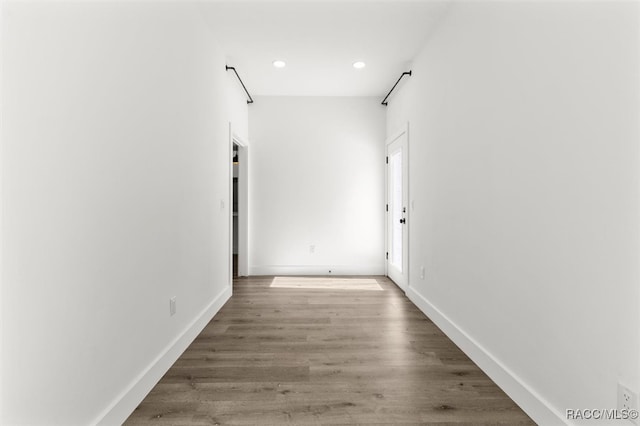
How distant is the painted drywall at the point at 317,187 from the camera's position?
4.98 m

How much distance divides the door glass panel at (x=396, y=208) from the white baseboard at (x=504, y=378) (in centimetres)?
160

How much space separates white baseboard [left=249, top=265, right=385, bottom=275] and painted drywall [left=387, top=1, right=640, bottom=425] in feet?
7.49

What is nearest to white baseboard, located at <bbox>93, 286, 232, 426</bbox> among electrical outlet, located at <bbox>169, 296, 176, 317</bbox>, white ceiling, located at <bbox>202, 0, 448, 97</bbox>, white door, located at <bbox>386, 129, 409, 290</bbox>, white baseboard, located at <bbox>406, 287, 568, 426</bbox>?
electrical outlet, located at <bbox>169, 296, 176, 317</bbox>

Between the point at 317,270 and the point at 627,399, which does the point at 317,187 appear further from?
the point at 627,399

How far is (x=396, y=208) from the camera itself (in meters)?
4.58

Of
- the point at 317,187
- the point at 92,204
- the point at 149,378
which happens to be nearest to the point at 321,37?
the point at 317,187

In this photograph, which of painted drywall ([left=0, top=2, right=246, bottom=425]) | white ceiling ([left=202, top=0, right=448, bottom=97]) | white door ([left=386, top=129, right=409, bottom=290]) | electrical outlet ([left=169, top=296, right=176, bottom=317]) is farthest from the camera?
white door ([left=386, top=129, right=409, bottom=290])

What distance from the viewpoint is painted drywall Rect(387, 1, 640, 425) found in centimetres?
120

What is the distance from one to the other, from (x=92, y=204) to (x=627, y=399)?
A: 215 centimetres

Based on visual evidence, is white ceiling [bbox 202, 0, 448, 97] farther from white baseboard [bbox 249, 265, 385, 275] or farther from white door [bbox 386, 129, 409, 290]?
white baseboard [bbox 249, 265, 385, 275]

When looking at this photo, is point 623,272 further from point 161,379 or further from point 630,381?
point 161,379

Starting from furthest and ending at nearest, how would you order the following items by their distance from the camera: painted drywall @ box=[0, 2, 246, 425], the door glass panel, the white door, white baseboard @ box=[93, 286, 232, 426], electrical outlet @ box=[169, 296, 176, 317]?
1. the door glass panel
2. the white door
3. electrical outlet @ box=[169, 296, 176, 317]
4. white baseboard @ box=[93, 286, 232, 426]
5. painted drywall @ box=[0, 2, 246, 425]

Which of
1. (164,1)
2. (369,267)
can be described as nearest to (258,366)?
(164,1)

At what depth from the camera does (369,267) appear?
505cm
